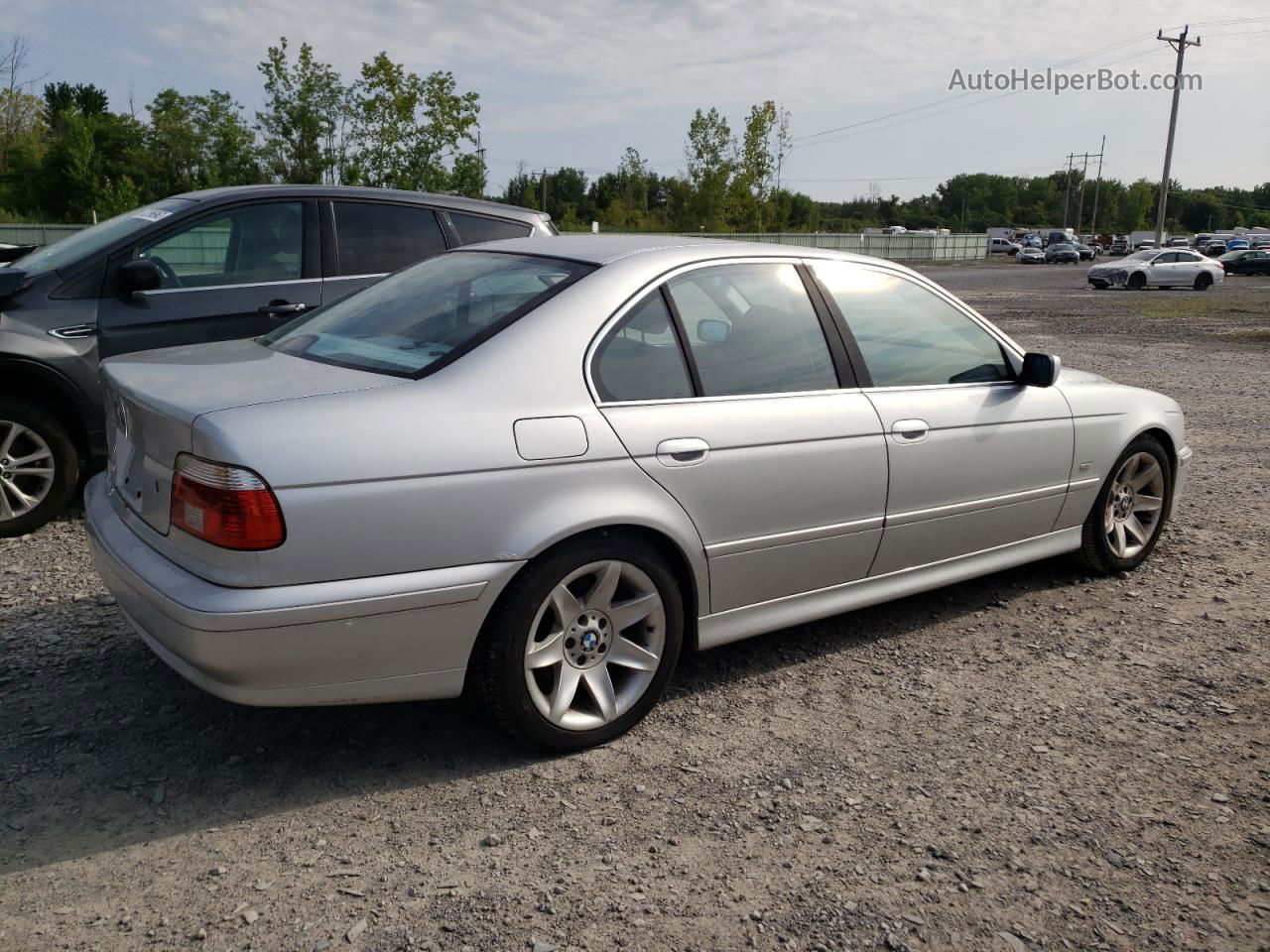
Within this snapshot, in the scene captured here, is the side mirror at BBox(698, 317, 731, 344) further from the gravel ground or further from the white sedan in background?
the white sedan in background

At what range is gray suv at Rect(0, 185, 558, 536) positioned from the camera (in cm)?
550

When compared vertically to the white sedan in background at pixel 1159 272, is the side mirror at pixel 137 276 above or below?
below

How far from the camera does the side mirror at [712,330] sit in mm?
3730

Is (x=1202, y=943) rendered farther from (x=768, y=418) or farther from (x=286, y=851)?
(x=286, y=851)

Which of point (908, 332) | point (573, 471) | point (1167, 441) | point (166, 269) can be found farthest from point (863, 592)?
point (166, 269)

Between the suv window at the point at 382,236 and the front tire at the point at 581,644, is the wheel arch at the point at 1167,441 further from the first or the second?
the suv window at the point at 382,236

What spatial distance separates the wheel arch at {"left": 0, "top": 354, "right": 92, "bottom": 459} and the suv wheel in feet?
0.25

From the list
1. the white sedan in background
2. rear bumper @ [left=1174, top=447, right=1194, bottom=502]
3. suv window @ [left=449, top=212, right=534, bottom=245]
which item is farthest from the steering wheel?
the white sedan in background

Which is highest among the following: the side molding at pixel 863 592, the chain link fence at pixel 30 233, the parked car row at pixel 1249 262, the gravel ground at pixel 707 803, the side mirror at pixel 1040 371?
the parked car row at pixel 1249 262

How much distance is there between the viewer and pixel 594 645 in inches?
134

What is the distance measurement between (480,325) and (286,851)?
5.33ft

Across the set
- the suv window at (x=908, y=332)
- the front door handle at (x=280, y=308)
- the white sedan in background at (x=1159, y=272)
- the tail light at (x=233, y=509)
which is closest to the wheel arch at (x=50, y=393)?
the front door handle at (x=280, y=308)

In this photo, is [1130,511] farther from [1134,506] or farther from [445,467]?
[445,467]

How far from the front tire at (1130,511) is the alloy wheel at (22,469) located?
16.7 feet
